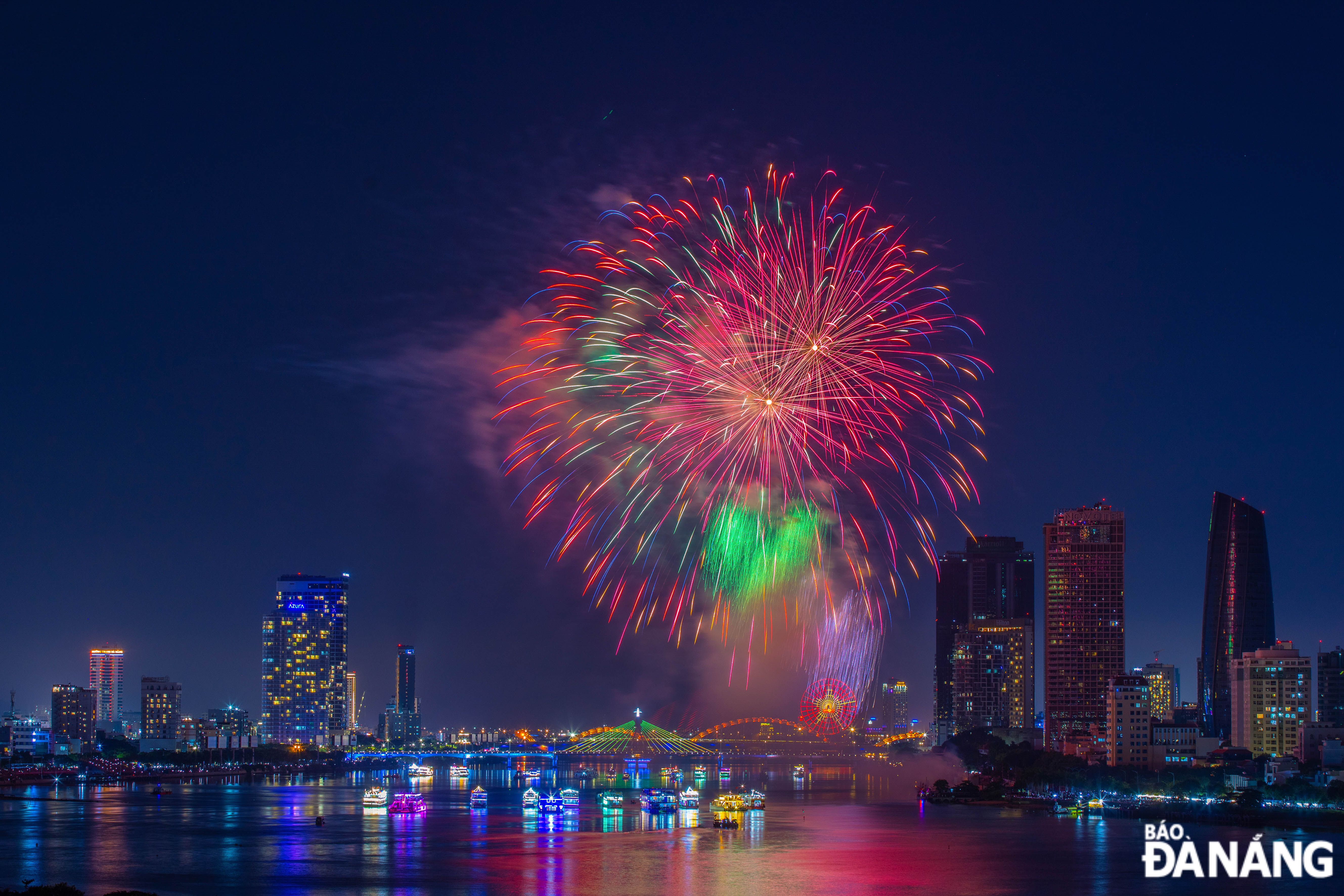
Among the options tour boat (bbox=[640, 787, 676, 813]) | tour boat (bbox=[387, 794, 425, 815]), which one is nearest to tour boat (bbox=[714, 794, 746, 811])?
tour boat (bbox=[640, 787, 676, 813])

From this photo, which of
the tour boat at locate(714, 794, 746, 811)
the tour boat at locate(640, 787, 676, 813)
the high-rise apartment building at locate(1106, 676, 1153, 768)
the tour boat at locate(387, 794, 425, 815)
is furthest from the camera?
the high-rise apartment building at locate(1106, 676, 1153, 768)

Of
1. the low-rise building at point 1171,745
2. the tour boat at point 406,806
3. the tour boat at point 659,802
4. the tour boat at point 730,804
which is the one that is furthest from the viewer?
the low-rise building at point 1171,745

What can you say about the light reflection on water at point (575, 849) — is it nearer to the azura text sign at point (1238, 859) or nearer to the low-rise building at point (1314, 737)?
the azura text sign at point (1238, 859)

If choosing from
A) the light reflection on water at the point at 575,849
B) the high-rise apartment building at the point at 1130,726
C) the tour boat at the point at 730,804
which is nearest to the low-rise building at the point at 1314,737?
the high-rise apartment building at the point at 1130,726

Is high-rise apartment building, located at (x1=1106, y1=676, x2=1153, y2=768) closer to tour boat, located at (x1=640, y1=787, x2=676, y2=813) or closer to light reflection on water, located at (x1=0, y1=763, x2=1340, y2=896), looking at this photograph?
light reflection on water, located at (x1=0, y1=763, x2=1340, y2=896)

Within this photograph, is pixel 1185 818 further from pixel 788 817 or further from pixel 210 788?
pixel 210 788

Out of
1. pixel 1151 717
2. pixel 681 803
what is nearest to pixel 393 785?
pixel 681 803
